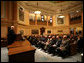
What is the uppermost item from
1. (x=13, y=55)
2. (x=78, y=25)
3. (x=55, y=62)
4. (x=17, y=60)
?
(x=78, y=25)

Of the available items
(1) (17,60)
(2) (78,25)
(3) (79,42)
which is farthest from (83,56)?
(2) (78,25)

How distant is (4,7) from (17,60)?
24.6 feet

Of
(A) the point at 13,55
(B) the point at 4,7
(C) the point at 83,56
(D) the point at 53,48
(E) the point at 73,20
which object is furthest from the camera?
(E) the point at 73,20

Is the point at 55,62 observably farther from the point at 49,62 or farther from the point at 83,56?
the point at 83,56

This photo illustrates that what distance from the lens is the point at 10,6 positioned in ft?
24.2

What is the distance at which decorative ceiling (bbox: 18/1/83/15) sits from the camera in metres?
9.48

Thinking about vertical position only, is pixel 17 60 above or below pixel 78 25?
below

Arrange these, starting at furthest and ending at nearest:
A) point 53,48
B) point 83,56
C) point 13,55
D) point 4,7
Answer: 1. point 4,7
2. point 53,48
3. point 13,55
4. point 83,56

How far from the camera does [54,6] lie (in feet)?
35.8

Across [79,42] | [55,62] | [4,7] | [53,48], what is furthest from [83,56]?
[4,7]

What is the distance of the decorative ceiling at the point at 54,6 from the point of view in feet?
31.1

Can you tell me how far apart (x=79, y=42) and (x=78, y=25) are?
686 cm

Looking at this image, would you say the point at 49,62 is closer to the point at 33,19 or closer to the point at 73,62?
the point at 73,62

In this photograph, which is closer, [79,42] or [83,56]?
[83,56]
